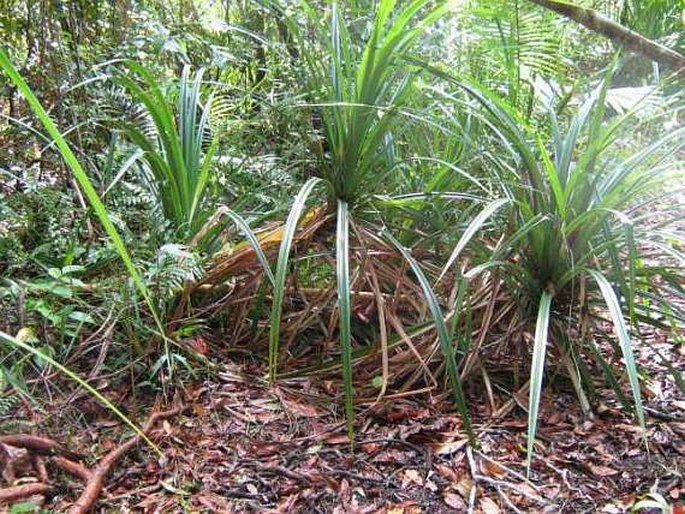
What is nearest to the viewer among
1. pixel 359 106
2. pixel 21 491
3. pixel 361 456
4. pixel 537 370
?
pixel 21 491

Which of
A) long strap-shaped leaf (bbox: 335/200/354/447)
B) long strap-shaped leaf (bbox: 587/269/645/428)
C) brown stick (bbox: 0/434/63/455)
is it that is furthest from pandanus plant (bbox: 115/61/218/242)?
long strap-shaped leaf (bbox: 587/269/645/428)

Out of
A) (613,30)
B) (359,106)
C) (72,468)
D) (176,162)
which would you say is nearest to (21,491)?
(72,468)

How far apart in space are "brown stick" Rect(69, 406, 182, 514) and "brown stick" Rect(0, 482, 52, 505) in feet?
0.23

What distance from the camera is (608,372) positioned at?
134cm

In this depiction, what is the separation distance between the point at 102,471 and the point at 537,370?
86 cm

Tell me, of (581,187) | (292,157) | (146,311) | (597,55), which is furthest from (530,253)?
(597,55)

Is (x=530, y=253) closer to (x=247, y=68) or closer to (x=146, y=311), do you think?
(x=146, y=311)

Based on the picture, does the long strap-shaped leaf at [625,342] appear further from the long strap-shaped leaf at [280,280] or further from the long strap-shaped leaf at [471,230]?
the long strap-shaped leaf at [280,280]

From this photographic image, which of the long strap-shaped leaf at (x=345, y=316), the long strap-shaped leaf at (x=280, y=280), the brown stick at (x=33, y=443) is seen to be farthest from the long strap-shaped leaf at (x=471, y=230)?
the brown stick at (x=33, y=443)

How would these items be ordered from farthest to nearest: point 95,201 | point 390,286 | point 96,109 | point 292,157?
1. point 96,109
2. point 292,157
3. point 390,286
4. point 95,201

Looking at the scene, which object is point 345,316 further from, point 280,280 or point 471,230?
point 471,230

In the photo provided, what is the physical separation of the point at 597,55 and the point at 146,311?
2394 millimetres

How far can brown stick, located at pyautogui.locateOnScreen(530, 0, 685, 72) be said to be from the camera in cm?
129

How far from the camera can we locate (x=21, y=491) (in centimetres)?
102
